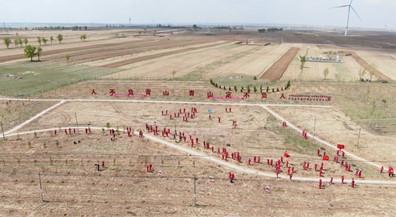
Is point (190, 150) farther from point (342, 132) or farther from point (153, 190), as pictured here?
point (342, 132)

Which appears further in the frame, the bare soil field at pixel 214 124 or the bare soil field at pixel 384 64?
the bare soil field at pixel 384 64

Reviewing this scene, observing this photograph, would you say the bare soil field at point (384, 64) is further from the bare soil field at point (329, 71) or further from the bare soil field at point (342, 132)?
the bare soil field at point (342, 132)

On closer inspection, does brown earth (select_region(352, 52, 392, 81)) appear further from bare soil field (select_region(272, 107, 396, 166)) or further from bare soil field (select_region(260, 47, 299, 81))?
bare soil field (select_region(272, 107, 396, 166))

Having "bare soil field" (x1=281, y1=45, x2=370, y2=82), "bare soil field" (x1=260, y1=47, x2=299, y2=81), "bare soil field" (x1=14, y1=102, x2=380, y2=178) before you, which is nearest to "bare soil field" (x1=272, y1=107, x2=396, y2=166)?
"bare soil field" (x1=14, y1=102, x2=380, y2=178)

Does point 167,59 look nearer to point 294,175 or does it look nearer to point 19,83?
point 19,83

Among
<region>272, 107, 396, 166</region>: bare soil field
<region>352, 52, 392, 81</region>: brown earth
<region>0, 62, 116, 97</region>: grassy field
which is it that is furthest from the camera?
<region>352, 52, 392, 81</region>: brown earth

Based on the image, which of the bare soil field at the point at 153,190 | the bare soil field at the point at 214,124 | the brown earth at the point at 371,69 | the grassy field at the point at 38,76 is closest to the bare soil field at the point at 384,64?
the brown earth at the point at 371,69

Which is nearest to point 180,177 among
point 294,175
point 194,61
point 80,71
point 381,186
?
point 294,175

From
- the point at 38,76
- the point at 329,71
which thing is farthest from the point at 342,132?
the point at 38,76
